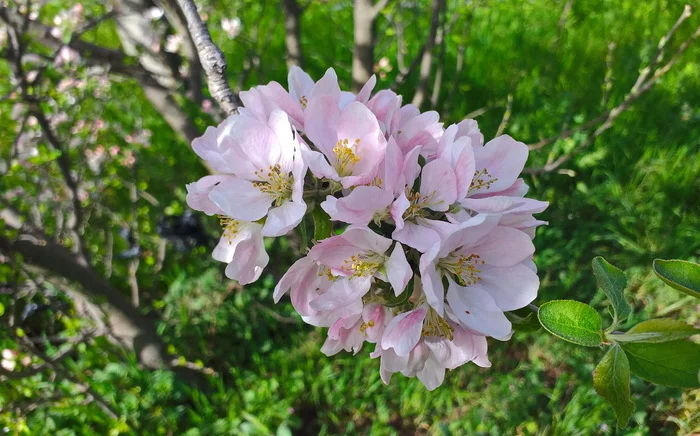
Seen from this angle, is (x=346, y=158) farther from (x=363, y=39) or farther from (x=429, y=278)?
(x=363, y=39)

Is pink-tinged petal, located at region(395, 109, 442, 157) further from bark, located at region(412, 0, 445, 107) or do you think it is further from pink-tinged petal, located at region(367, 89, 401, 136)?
bark, located at region(412, 0, 445, 107)

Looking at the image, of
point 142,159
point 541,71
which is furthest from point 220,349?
point 541,71

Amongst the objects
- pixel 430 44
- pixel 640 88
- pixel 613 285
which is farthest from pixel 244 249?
pixel 640 88

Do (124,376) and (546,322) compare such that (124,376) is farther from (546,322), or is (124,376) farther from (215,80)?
(546,322)

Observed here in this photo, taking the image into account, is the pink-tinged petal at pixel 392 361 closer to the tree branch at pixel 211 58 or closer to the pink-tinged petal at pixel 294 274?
the pink-tinged petal at pixel 294 274

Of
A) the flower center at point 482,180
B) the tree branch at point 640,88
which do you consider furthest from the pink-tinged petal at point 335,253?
the tree branch at point 640,88

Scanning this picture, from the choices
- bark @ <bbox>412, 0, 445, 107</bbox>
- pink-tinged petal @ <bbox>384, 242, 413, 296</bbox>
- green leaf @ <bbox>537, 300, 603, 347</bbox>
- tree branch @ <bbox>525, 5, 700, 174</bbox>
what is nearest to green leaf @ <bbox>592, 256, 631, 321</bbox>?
green leaf @ <bbox>537, 300, 603, 347</bbox>
